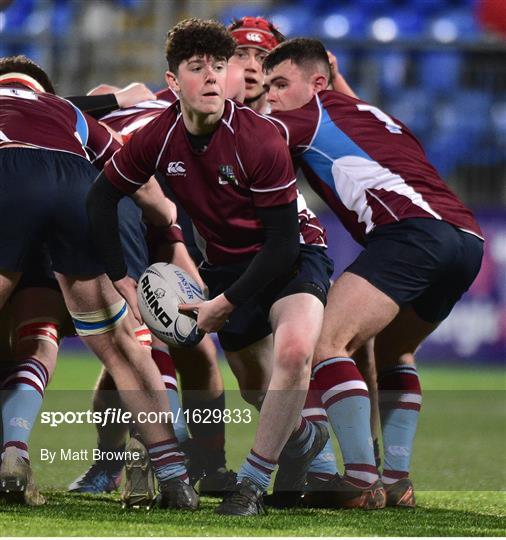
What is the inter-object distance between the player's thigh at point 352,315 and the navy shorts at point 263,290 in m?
0.07

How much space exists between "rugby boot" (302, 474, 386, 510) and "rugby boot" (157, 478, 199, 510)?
0.51 meters

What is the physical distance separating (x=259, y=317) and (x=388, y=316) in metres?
0.51

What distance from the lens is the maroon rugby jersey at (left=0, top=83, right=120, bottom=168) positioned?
4.43 meters

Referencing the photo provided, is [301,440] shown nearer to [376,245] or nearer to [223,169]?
[376,245]

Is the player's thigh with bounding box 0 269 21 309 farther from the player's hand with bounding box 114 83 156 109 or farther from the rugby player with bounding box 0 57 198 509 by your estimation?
the player's hand with bounding box 114 83 156 109

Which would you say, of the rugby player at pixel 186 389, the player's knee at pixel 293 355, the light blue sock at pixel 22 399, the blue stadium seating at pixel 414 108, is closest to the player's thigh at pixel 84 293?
the light blue sock at pixel 22 399

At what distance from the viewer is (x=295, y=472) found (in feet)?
15.2

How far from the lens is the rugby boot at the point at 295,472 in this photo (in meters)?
4.58

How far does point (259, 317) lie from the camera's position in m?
4.61

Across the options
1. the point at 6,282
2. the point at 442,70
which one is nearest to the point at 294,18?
the point at 442,70

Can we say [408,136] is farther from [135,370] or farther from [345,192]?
[135,370]

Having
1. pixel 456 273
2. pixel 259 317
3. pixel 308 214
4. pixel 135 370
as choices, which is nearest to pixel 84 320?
pixel 135 370

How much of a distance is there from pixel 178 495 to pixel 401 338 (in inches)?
50.4

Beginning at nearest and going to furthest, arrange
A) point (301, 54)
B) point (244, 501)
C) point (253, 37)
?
point (244, 501), point (301, 54), point (253, 37)
